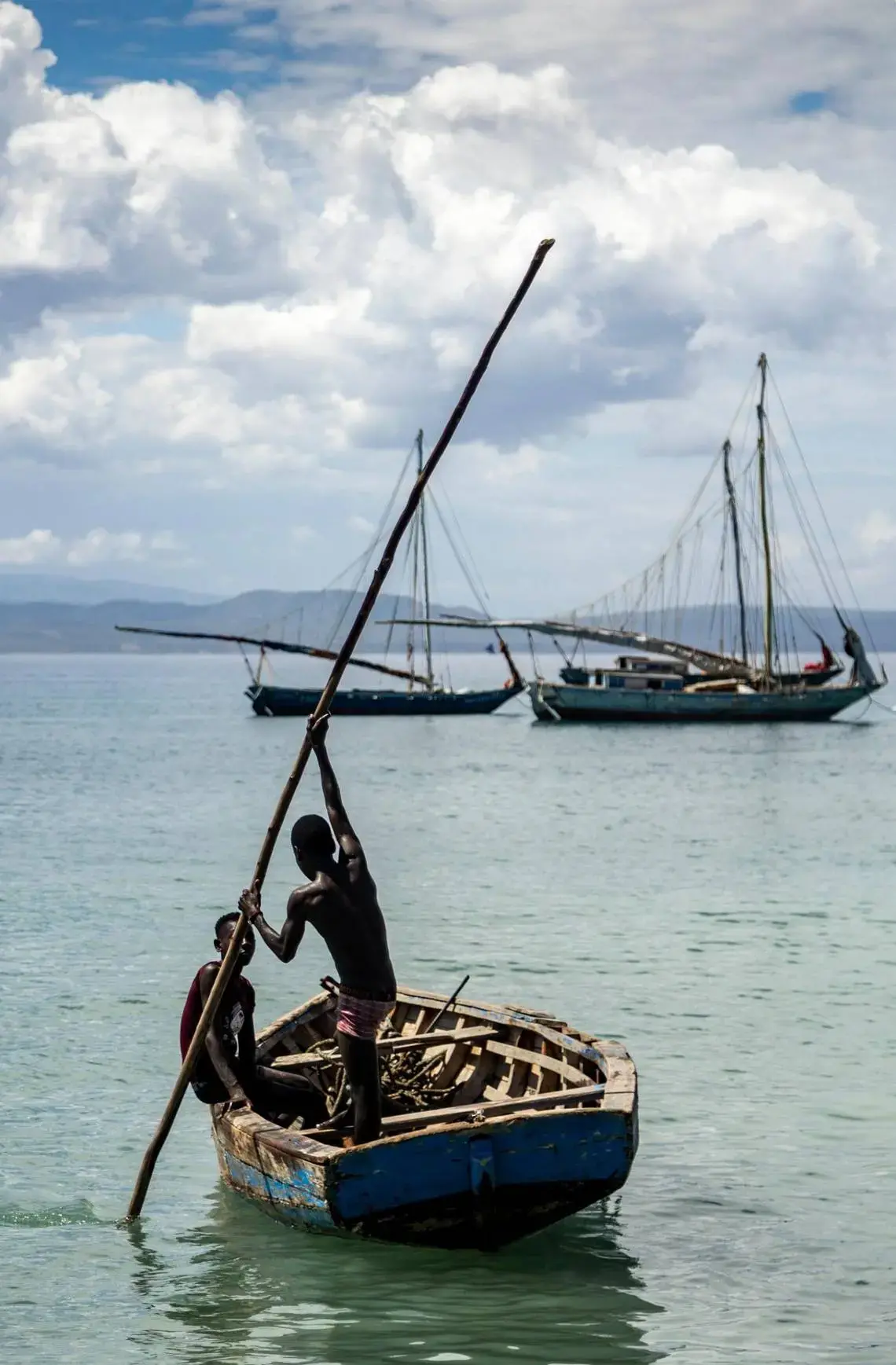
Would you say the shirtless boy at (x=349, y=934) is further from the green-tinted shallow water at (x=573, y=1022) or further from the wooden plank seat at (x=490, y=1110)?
the green-tinted shallow water at (x=573, y=1022)

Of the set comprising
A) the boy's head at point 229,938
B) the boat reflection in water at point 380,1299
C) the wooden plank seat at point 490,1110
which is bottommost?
the boat reflection in water at point 380,1299

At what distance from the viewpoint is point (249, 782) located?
205ft

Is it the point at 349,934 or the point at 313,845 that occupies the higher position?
the point at 313,845

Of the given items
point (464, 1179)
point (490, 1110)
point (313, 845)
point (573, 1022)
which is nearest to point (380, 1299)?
point (464, 1179)

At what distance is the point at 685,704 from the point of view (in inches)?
3725

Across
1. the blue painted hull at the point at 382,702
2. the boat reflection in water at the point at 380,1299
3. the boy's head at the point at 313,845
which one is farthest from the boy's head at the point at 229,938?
the blue painted hull at the point at 382,702

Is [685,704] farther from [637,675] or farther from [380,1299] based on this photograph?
[380,1299]

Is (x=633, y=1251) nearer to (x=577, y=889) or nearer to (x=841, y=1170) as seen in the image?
(x=841, y=1170)

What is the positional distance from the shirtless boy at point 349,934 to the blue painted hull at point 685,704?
82.5 metres

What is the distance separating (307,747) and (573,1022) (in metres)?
9.24

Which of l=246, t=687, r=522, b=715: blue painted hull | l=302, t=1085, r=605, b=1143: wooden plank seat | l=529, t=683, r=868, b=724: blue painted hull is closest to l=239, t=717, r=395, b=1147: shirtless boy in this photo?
l=302, t=1085, r=605, b=1143: wooden plank seat

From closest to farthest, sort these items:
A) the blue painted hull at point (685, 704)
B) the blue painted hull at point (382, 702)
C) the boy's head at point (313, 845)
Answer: the boy's head at point (313, 845) < the blue painted hull at point (685, 704) < the blue painted hull at point (382, 702)

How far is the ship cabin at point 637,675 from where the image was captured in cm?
9656

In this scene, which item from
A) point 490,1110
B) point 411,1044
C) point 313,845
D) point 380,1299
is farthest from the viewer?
point 411,1044
